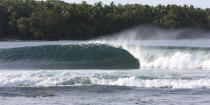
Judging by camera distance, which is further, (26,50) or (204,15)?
(204,15)

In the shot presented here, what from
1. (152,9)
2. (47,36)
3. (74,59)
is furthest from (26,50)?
(152,9)

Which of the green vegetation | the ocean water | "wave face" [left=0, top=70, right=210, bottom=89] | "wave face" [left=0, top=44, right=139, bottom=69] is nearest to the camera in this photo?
the ocean water

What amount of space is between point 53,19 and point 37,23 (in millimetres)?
5401

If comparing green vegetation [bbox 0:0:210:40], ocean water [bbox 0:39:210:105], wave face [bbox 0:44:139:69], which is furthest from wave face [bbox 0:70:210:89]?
green vegetation [bbox 0:0:210:40]

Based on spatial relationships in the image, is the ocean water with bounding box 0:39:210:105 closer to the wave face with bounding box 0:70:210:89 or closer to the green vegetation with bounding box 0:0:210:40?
the wave face with bounding box 0:70:210:89

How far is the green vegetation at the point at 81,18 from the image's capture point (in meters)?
113

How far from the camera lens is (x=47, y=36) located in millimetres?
110875

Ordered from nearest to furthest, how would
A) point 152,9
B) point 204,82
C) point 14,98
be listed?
point 14,98 → point 204,82 → point 152,9

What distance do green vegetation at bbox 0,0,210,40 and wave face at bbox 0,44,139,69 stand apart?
73.4 metres

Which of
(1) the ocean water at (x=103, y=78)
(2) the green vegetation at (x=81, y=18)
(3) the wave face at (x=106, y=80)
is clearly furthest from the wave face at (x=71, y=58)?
(2) the green vegetation at (x=81, y=18)

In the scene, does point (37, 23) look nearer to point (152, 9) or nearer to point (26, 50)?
point (152, 9)

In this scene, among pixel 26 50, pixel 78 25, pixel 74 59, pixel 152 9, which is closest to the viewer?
pixel 74 59

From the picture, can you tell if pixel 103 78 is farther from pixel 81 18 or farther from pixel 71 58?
pixel 81 18

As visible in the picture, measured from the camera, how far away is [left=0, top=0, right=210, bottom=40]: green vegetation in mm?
113375
